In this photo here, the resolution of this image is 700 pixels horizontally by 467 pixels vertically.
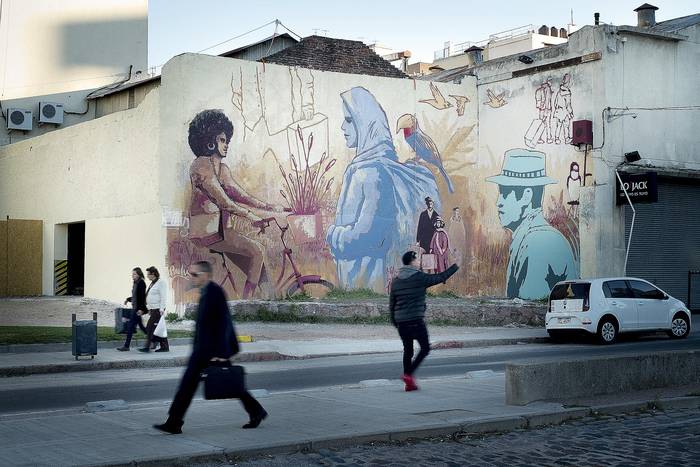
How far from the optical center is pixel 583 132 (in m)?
29.0

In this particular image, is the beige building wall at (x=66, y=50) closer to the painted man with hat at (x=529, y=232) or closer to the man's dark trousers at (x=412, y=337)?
the painted man with hat at (x=529, y=232)

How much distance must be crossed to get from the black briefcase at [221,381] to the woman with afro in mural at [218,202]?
18.2m

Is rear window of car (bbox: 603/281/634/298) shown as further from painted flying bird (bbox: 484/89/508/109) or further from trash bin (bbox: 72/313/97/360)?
painted flying bird (bbox: 484/89/508/109)

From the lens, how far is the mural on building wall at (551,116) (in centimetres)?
3017

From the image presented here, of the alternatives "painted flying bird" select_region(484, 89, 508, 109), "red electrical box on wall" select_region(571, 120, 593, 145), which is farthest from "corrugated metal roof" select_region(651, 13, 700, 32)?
"painted flying bird" select_region(484, 89, 508, 109)

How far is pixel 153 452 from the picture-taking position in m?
7.96

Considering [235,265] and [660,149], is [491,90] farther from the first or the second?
[235,265]

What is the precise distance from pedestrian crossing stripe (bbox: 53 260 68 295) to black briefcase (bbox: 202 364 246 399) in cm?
2700

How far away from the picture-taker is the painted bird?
31594 millimetres

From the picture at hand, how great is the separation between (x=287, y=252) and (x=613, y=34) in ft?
41.0

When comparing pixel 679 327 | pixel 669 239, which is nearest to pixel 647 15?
pixel 669 239

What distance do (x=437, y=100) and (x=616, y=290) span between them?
1274 cm

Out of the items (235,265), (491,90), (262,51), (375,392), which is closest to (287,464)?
(375,392)

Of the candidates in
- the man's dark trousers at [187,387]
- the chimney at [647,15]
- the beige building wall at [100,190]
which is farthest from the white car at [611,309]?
the chimney at [647,15]
